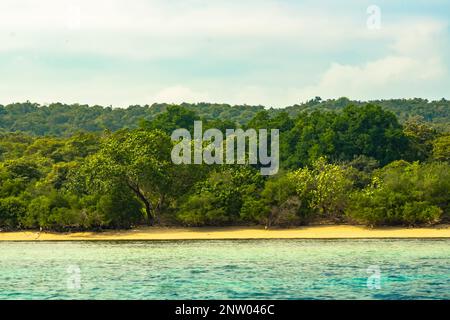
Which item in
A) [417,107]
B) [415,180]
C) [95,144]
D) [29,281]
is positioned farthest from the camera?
[417,107]

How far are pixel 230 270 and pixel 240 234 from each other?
17898 mm

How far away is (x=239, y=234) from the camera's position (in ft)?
159

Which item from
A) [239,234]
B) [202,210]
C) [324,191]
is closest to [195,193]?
[202,210]

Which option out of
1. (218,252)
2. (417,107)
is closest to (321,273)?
(218,252)

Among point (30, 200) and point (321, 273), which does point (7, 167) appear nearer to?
point (30, 200)

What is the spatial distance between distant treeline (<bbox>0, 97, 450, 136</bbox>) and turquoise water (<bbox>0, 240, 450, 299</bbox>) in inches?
3492

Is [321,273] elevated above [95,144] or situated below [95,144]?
below

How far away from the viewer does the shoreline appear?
46969 millimetres

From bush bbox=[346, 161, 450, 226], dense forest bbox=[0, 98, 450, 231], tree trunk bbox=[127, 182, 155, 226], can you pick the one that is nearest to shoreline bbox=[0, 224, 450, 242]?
dense forest bbox=[0, 98, 450, 231]

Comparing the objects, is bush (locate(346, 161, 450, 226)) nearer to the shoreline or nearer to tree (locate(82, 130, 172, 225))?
the shoreline

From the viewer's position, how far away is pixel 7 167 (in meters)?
56.8

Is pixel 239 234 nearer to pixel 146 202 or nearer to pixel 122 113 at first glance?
pixel 146 202

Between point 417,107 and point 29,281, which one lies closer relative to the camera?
point 29,281

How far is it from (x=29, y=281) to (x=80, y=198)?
22.6m
